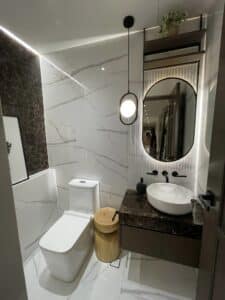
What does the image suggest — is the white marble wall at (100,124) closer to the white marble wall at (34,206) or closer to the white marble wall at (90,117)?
the white marble wall at (90,117)

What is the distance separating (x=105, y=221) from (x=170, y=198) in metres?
0.74

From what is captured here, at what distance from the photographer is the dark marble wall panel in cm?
158

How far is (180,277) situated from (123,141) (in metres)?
1.53

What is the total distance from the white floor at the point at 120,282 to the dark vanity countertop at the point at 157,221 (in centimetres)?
67

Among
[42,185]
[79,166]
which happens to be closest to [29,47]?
[79,166]

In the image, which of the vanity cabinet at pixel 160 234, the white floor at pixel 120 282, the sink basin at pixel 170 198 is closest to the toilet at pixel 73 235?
the white floor at pixel 120 282

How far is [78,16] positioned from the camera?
4.54 feet

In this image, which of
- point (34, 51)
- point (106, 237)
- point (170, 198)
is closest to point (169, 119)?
point (170, 198)

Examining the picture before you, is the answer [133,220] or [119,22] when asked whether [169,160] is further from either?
[119,22]

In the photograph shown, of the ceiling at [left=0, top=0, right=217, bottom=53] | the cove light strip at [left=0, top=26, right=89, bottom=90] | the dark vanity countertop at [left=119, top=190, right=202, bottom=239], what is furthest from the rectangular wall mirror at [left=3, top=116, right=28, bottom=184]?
the dark vanity countertop at [left=119, top=190, right=202, bottom=239]

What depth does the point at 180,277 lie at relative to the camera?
158 cm

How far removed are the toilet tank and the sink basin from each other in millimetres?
691

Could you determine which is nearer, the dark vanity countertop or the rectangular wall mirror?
the dark vanity countertop

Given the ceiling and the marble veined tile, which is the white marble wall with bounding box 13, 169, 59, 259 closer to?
the marble veined tile
